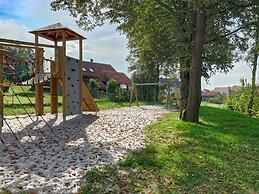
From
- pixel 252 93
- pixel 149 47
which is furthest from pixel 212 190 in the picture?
pixel 252 93

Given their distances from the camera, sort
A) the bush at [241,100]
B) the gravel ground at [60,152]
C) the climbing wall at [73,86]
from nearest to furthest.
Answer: the gravel ground at [60,152]
the climbing wall at [73,86]
the bush at [241,100]

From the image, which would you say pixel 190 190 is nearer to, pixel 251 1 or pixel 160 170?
pixel 160 170

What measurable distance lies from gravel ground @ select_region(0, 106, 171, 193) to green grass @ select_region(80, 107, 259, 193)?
33 cm

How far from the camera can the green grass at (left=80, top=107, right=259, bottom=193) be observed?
4.18m

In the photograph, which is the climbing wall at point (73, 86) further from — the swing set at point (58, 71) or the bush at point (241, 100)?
the bush at point (241, 100)

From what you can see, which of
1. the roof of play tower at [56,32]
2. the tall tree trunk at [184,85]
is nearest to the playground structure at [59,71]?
the roof of play tower at [56,32]

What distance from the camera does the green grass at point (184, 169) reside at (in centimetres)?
418

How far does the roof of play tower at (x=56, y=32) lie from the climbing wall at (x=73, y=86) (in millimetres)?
1015

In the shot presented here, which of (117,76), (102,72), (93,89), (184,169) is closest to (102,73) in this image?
(102,72)

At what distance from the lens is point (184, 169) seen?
5.00 metres

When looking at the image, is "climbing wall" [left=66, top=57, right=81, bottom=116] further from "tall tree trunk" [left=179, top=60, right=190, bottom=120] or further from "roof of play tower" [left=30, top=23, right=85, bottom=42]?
"tall tree trunk" [left=179, top=60, right=190, bottom=120]

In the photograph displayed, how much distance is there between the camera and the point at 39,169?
15.1 ft

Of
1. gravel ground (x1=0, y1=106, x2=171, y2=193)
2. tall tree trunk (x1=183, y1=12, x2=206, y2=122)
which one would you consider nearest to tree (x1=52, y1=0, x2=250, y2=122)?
tall tree trunk (x1=183, y1=12, x2=206, y2=122)

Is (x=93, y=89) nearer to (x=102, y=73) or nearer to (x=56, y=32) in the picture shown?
(x=102, y=73)
